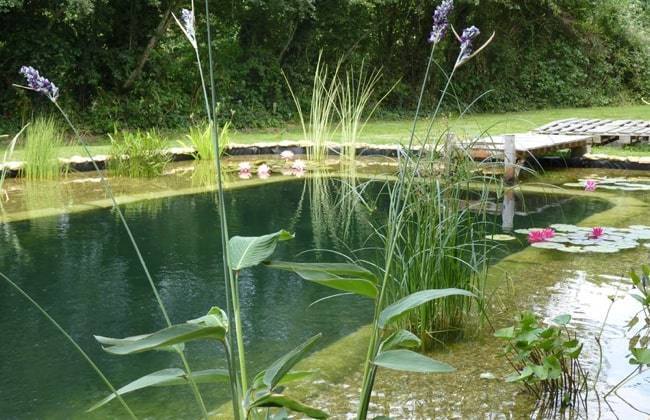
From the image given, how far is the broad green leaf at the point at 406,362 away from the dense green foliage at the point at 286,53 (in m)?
8.52

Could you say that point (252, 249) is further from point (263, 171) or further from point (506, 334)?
point (263, 171)

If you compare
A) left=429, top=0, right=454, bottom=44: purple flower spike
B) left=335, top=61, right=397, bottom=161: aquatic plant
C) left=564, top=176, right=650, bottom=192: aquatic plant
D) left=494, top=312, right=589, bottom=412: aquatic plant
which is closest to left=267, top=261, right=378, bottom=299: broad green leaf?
left=429, top=0, right=454, bottom=44: purple flower spike

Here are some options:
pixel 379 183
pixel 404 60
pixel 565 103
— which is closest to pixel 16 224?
pixel 379 183

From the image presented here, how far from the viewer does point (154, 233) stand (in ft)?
16.6

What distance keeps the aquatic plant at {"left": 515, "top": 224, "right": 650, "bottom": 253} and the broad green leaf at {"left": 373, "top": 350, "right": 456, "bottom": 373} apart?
2660mm

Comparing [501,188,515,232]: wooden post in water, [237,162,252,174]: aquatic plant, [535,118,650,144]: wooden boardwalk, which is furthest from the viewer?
[535,118,650,144]: wooden boardwalk

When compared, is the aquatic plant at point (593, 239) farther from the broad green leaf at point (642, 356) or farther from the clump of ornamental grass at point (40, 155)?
the clump of ornamental grass at point (40, 155)

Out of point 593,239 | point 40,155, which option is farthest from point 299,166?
point 593,239

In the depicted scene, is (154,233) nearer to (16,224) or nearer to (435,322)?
(16,224)

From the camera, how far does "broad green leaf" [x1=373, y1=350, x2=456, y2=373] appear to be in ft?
4.20

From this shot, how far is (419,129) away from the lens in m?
10.6

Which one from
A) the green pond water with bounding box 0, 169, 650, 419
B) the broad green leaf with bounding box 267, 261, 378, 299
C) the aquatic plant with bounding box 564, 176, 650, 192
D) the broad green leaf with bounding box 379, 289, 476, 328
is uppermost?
the broad green leaf with bounding box 267, 261, 378, 299

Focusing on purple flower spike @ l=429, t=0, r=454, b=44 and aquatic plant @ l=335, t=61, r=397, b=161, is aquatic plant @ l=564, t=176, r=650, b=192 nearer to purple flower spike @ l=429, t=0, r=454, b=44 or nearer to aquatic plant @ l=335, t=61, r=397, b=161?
aquatic plant @ l=335, t=61, r=397, b=161

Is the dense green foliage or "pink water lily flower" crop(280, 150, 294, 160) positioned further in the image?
the dense green foliage
